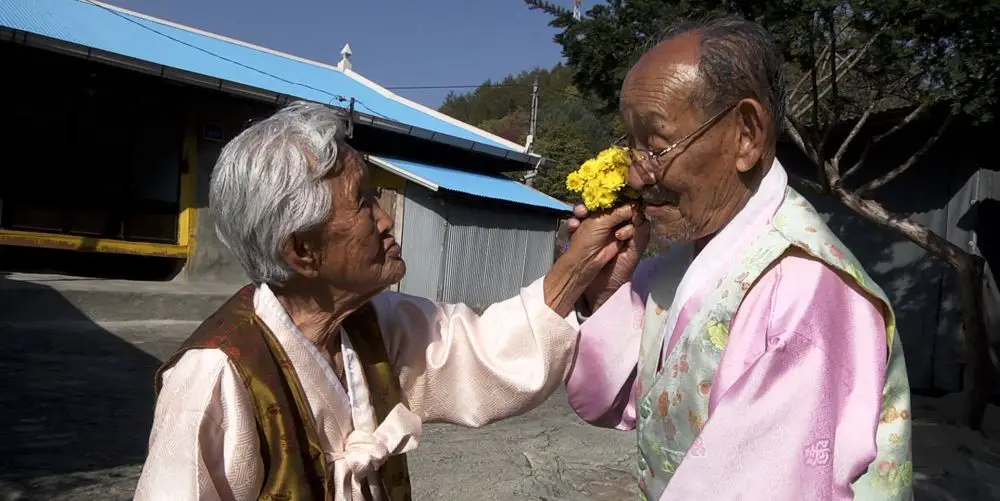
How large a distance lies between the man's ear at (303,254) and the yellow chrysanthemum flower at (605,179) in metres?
0.79

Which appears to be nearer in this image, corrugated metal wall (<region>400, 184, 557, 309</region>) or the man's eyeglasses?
the man's eyeglasses

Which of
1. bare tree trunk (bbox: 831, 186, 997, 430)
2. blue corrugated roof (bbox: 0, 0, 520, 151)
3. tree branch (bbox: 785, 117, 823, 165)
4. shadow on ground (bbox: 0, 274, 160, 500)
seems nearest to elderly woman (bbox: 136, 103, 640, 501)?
shadow on ground (bbox: 0, 274, 160, 500)

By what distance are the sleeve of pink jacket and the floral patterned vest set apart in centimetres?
48

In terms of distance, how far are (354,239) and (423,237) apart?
10.5 metres

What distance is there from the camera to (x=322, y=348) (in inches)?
83.4

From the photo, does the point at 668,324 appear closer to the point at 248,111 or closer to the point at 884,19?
the point at 884,19

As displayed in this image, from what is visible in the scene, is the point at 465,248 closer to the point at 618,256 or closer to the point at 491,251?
the point at 491,251

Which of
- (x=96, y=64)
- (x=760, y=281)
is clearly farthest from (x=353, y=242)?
(x=96, y=64)

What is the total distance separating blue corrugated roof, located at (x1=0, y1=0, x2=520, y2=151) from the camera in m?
9.02

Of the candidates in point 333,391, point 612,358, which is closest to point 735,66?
point 612,358

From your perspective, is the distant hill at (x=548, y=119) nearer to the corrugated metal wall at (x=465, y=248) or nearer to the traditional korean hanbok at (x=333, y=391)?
the corrugated metal wall at (x=465, y=248)

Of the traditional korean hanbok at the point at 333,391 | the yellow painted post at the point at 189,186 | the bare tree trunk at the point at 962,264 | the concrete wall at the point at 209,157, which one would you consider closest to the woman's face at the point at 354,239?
the traditional korean hanbok at the point at 333,391

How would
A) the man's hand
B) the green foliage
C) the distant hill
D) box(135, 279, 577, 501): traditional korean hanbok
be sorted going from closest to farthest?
box(135, 279, 577, 501): traditional korean hanbok → the man's hand → the green foliage → the distant hill

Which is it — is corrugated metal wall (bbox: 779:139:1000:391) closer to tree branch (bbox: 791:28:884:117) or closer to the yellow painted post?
tree branch (bbox: 791:28:884:117)
